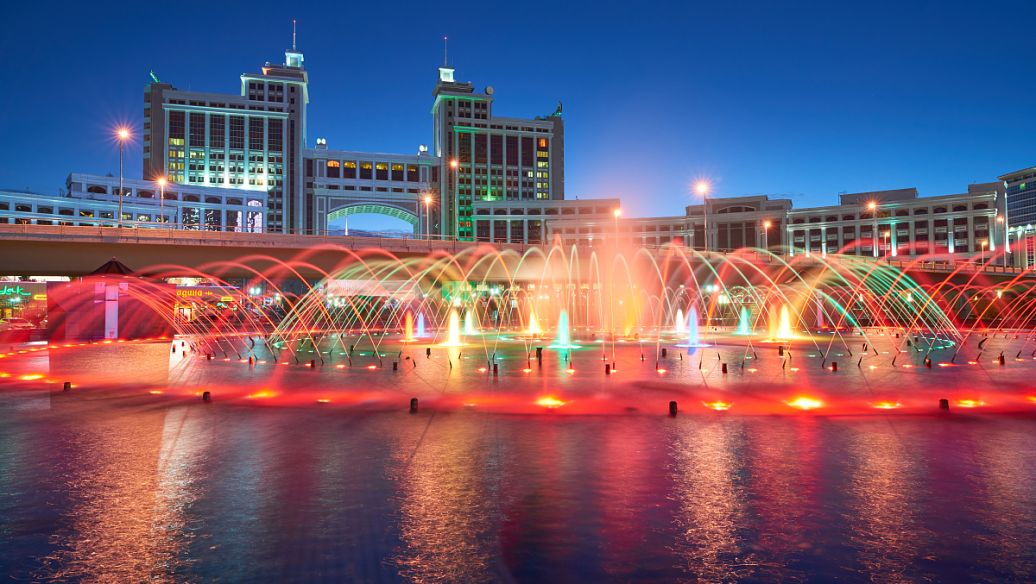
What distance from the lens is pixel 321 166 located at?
589 ft

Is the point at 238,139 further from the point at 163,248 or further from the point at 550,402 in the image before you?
the point at 550,402

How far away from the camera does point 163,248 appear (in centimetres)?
5128

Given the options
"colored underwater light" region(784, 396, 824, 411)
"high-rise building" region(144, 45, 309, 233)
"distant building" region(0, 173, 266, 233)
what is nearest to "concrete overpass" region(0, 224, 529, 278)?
"colored underwater light" region(784, 396, 824, 411)

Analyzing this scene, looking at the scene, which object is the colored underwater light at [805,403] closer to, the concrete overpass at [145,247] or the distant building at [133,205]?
the concrete overpass at [145,247]

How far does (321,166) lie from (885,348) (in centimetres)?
16301

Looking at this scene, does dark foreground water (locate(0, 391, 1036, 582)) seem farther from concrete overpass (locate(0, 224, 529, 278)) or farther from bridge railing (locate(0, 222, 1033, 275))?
concrete overpass (locate(0, 224, 529, 278))

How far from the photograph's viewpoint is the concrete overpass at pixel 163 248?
47.9 m

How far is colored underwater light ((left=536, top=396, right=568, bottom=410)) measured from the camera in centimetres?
1700

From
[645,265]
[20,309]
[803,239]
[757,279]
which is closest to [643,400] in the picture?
[645,265]

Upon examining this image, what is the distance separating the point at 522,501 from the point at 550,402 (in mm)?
8644

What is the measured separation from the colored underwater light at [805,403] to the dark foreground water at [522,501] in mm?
2024

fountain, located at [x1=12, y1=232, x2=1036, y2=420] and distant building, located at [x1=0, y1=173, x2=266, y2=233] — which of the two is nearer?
fountain, located at [x1=12, y1=232, x2=1036, y2=420]

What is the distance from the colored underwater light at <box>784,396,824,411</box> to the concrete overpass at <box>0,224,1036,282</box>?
42.6m

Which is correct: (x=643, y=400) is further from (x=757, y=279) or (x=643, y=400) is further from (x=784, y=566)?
(x=757, y=279)
